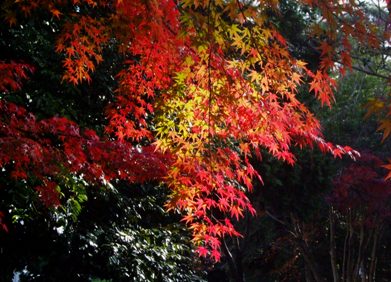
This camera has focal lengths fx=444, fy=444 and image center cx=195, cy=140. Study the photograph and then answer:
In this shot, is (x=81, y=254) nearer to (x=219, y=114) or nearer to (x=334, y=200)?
(x=219, y=114)

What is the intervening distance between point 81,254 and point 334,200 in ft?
23.0

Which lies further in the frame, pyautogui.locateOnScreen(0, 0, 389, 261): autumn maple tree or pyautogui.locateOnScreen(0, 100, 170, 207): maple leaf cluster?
pyautogui.locateOnScreen(0, 0, 389, 261): autumn maple tree

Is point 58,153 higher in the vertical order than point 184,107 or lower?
lower

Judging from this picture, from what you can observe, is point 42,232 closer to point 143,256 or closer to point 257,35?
point 143,256

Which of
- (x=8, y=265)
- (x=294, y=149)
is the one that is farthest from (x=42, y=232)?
(x=294, y=149)

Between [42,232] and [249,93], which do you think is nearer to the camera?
[249,93]

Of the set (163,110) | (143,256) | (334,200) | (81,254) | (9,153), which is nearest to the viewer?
(9,153)

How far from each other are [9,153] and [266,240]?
11831 mm

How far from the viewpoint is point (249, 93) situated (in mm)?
4309

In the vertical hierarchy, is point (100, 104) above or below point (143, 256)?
above

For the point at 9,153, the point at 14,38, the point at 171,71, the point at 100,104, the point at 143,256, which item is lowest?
the point at 143,256

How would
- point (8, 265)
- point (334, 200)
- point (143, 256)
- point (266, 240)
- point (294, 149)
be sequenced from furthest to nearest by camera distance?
point (266, 240) → point (334, 200) → point (294, 149) → point (143, 256) → point (8, 265)

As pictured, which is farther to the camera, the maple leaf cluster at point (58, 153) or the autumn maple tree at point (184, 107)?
the autumn maple tree at point (184, 107)

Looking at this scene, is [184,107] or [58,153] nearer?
[58,153]
